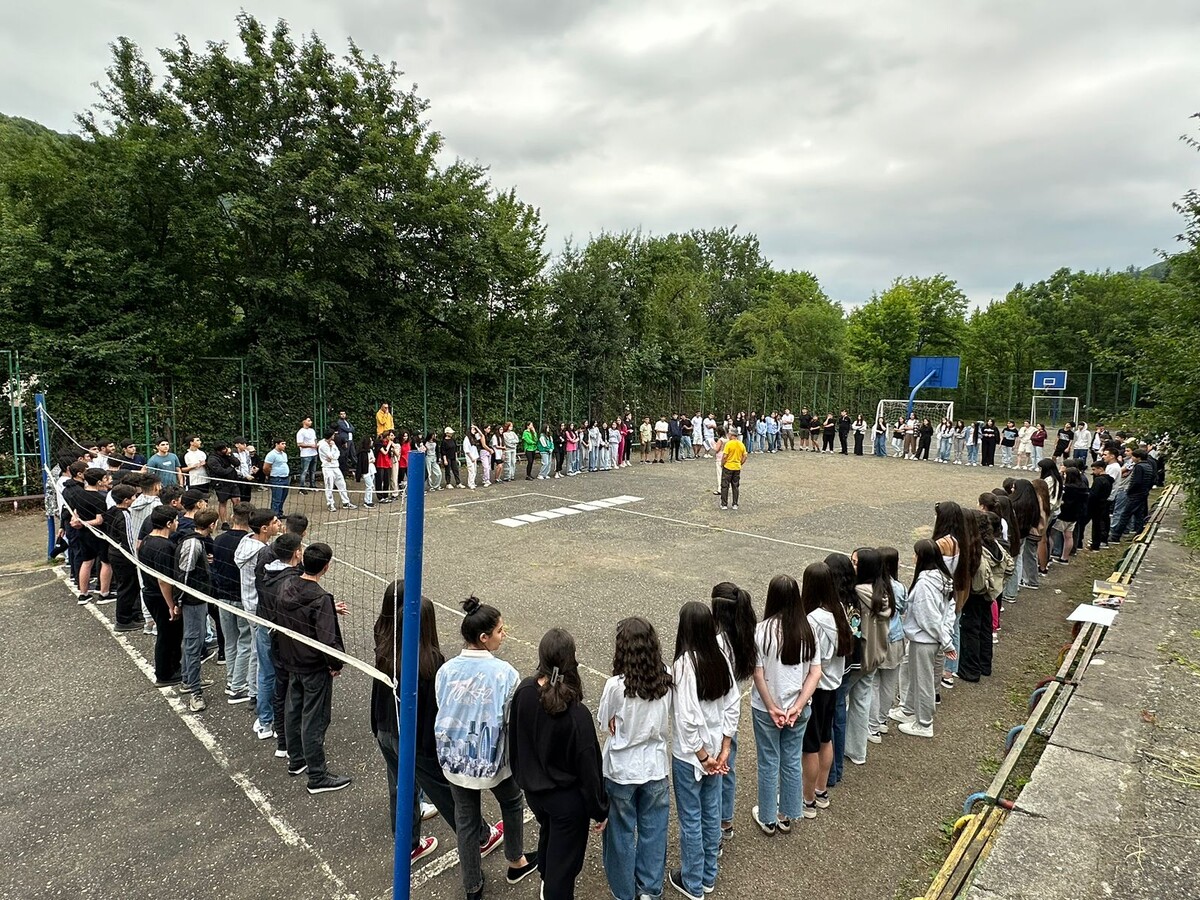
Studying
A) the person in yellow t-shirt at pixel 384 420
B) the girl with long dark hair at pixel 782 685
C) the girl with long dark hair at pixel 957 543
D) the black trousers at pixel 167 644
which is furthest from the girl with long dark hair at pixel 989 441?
the black trousers at pixel 167 644

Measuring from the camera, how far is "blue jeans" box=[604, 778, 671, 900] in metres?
3.23

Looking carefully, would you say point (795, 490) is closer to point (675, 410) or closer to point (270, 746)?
point (675, 410)

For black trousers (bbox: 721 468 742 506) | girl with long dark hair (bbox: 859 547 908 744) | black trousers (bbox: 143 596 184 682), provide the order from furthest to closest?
1. black trousers (bbox: 721 468 742 506)
2. black trousers (bbox: 143 596 184 682)
3. girl with long dark hair (bbox: 859 547 908 744)

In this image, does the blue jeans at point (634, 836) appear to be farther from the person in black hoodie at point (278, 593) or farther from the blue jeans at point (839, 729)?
the person in black hoodie at point (278, 593)

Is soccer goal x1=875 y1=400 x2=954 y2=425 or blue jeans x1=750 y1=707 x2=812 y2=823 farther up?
soccer goal x1=875 y1=400 x2=954 y2=425

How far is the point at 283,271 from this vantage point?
1678 centimetres

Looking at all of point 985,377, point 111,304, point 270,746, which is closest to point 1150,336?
point 270,746

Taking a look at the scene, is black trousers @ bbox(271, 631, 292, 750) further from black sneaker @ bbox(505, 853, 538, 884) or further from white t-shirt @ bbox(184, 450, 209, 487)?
white t-shirt @ bbox(184, 450, 209, 487)

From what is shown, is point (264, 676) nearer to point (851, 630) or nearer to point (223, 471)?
point (851, 630)

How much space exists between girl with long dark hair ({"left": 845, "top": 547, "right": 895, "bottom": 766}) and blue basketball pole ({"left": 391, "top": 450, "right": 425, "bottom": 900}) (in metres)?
2.96

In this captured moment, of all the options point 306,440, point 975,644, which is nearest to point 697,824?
point 975,644

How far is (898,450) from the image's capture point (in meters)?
25.8

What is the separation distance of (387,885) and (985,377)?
4336cm

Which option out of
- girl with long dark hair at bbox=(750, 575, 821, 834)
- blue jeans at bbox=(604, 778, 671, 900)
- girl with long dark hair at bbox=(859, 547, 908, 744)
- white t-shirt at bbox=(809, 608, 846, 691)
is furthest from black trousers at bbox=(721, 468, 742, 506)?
blue jeans at bbox=(604, 778, 671, 900)
